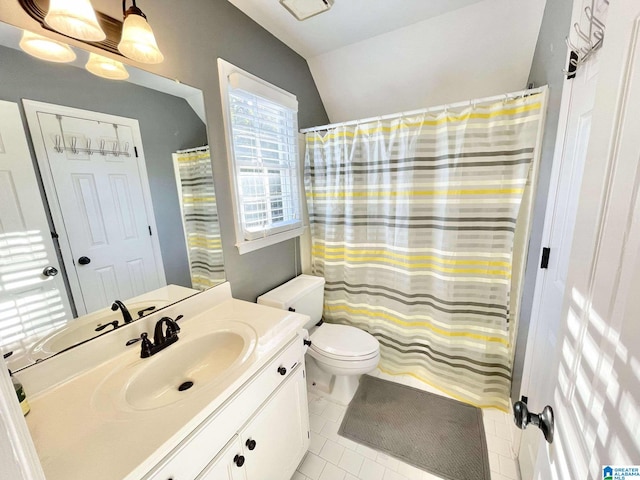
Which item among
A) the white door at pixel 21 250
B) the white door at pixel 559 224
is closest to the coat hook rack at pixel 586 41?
the white door at pixel 559 224

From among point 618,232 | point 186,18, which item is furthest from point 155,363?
point 186,18

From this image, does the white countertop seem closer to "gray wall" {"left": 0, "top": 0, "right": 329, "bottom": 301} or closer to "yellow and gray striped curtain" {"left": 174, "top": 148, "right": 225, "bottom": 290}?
"yellow and gray striped curtain" {"left": 174, "top": 148, "right": 225, "bottom": 290}

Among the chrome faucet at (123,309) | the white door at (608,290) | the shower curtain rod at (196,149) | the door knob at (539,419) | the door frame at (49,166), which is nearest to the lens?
the white door at (608,290)

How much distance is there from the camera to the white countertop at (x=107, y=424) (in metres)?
0.59

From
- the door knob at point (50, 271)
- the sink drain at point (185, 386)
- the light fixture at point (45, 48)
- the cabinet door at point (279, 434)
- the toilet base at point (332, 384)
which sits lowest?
the toilet base at point (332, 384)

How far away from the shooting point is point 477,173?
1.46m

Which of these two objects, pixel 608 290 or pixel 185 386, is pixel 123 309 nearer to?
pixel 185 386

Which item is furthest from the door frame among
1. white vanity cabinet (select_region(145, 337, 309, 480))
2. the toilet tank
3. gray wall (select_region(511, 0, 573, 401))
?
gray wall (select_region(511, 0, 573, 401))

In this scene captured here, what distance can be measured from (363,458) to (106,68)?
2.13 meters

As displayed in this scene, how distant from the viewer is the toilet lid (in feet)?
5.19

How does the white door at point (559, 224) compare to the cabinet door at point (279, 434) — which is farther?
the cabinet door at point (279, 434)

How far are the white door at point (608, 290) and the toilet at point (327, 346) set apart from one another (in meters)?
1.11

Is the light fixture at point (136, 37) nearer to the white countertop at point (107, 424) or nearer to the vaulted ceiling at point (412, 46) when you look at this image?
the vaulted ceiling at point (412, 46)

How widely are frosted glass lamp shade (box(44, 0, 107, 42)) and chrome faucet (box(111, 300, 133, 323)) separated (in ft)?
2.96
